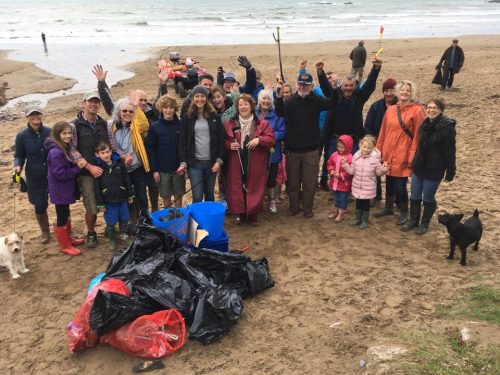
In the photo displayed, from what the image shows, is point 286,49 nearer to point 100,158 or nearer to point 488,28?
point 488,28

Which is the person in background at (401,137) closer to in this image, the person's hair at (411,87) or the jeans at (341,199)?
the person's hair at (411,87)

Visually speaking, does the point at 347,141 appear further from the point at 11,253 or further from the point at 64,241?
the point at 11,253

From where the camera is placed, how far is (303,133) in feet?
19.2

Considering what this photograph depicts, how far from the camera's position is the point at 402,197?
5.86 meters

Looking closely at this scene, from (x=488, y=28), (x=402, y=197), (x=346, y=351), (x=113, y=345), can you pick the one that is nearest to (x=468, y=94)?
(x=402, y=197)

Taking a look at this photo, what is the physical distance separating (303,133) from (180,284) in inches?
108

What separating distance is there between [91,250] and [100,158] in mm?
1245

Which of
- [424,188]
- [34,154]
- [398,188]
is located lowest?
[398,188]

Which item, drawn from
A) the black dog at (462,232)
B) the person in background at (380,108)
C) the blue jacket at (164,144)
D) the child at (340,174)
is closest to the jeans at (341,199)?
the child at (340,174)

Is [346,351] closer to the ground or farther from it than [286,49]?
closer to the ground

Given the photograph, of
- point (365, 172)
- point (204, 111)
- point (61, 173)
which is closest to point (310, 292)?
point (365, 172)

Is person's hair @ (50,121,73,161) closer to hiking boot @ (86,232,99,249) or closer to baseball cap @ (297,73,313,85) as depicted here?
hiking boot @ (86,232,99,249)

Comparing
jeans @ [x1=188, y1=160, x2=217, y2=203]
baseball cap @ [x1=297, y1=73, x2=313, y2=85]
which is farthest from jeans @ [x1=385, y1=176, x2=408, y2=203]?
jeans @ [x1=188, y1=160, x2=217, y2=203]

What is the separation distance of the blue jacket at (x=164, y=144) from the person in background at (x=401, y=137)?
8.67 feet
